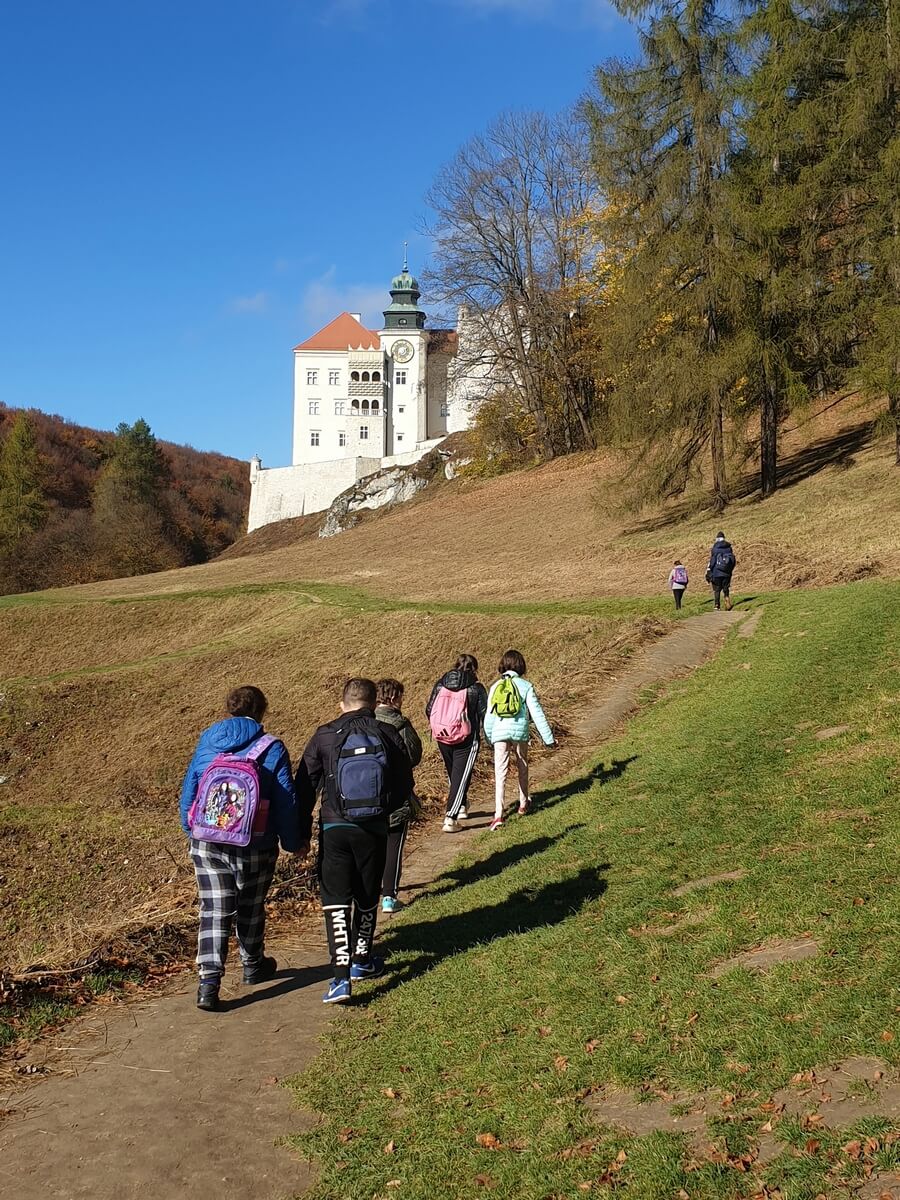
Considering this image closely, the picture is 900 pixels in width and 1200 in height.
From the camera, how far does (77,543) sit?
85438 mm

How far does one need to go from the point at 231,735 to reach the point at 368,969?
1874 mm

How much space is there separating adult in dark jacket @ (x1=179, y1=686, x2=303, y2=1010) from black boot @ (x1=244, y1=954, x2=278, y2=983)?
41cm

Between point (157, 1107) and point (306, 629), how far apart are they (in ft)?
82.3

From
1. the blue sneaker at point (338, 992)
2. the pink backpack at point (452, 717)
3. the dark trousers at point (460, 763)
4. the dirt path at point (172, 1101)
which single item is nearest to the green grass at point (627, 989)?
the blue sneaker at point (338, 992)

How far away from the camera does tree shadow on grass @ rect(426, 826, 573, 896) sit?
9172 mm

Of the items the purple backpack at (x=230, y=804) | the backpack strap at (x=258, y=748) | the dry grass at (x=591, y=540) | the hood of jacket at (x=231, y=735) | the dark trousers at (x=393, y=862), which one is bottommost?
the dark trousers at (x=393, y=862)

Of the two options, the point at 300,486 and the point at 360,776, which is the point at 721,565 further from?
the point at 300,486

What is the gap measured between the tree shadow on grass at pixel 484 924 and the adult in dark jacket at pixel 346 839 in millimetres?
406

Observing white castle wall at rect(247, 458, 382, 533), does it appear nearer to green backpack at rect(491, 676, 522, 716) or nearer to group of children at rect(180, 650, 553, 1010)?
green backpack at rect(491, 676, 522, 716)

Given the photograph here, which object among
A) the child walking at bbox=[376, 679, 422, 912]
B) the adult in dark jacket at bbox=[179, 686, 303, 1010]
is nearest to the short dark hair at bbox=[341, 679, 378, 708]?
the adult in dark jacket at bbox=[179, 686, 303, 1010]

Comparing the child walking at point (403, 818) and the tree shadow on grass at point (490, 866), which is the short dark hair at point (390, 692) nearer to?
the child walking at point (403, 818)

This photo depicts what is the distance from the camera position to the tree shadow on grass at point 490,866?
9172 millimetres

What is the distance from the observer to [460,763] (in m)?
10.7

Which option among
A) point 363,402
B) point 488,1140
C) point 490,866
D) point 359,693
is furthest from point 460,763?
point 363,402
